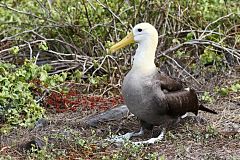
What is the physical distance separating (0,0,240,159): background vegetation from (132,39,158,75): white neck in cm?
130

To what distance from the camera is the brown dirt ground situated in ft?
16.9

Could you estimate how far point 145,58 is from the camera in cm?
562

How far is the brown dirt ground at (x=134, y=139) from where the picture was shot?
5156mm

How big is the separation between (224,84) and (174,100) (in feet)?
6.24

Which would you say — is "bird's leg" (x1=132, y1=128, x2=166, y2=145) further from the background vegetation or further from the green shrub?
the background vegetation

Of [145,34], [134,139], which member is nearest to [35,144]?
[134,139]

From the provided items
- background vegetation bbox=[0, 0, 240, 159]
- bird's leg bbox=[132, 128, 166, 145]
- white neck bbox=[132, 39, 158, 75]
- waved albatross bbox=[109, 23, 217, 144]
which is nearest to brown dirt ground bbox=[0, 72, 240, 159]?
bird's leg bbox=[132, 128, 166, 145]

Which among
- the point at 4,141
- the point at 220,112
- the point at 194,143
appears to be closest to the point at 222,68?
the point at 220,112

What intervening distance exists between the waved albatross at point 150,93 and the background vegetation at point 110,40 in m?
1.15

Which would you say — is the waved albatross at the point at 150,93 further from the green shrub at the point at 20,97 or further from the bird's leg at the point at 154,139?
the green shrub at the point at 20,97

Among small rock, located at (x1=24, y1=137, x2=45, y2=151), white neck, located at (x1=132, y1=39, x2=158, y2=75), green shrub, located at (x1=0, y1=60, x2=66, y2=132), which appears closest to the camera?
small rock, located at (x1=24, y1=137, x2=45, y2=151)

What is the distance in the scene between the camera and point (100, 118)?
20.0 ft

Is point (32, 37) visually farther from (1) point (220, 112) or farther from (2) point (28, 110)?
(1) point (220, 112)

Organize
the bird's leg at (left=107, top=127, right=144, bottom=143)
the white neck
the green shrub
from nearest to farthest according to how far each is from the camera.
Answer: the bird's leg at (left=107, top=127, right=144, bottom=143), the white neck, the green shrub
